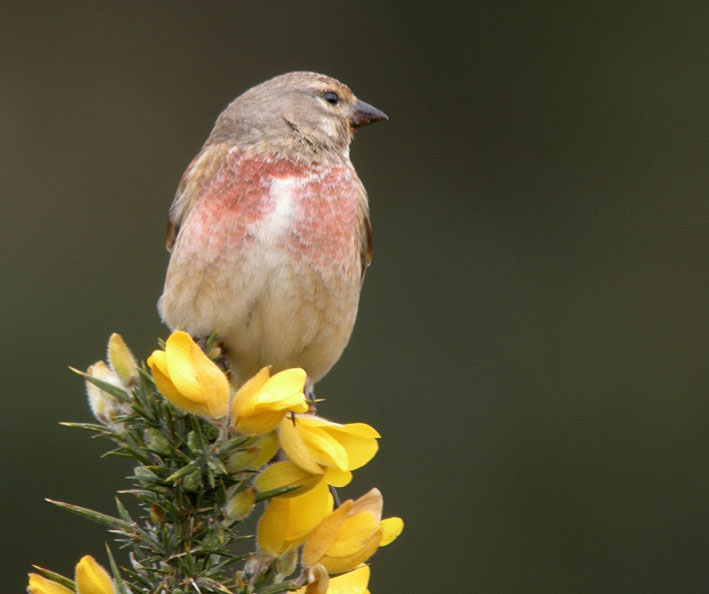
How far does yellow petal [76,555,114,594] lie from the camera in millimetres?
1988

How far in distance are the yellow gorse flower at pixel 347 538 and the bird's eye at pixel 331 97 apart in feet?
7.45

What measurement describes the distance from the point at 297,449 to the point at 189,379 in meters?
0.21

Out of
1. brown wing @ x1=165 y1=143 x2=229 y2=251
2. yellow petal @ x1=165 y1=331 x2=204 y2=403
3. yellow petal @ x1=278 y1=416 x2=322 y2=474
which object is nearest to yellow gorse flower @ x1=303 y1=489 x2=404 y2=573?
yellow petal @ x1=278 y1=416 x2=322 y2=474

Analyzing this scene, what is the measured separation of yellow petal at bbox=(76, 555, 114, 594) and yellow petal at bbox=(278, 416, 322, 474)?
1.14ft

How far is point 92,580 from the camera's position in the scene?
200 cm

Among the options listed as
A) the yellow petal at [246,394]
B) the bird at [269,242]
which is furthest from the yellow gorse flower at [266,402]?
the bird at [269,242]

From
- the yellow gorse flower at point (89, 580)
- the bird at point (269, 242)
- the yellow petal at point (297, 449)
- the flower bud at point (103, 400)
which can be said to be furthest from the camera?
the bird at point (269, 242)

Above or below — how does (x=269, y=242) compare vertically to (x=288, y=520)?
above

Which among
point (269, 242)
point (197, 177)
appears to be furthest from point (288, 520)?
point (197, 177)

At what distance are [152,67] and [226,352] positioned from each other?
5.27 meters

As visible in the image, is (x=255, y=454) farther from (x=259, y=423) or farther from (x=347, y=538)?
(x=347, y=538)

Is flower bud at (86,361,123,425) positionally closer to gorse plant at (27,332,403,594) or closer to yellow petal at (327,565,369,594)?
gorse plant at (27,332,403,594)

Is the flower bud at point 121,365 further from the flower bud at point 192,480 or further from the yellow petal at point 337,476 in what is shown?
the yellow petal at point 337,476

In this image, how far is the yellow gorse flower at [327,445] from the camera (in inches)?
82.1
